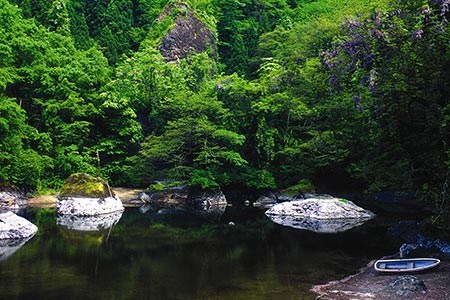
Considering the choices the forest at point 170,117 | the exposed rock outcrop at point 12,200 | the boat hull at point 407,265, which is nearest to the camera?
the boat hull at point 407,265

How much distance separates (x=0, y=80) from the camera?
3052cm

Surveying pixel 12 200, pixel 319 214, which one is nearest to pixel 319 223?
pixel 319 214

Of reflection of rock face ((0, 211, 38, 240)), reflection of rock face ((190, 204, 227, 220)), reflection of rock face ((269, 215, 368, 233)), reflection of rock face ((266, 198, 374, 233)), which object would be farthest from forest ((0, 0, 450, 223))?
reflection of rock face ((0, 211, 38, 240))

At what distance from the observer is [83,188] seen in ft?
91.2

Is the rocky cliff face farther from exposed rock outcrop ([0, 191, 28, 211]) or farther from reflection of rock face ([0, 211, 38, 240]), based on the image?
reflection of rock face ([0, 211, 38, 240])

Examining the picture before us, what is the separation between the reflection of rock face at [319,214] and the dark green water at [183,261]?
1.74 m

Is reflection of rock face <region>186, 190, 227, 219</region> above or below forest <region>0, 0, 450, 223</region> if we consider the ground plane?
below

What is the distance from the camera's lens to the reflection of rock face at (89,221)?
23.1 meters

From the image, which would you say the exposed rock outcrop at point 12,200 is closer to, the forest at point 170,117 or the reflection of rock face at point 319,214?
the forest at point 170,117

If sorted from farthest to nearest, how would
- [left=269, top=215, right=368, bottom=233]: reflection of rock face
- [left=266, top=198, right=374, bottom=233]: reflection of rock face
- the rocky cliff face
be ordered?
the rocky cliff face, [left=266, top=198, right=374, bottom=233]: reflection of rock face, [left=269, top=215, right=368, bottom=233]: reflection of rock face

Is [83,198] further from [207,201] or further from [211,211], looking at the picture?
[207,201]

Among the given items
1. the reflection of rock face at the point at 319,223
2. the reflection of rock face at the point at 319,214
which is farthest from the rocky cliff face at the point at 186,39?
the reflection of rock face at the point at 319,223

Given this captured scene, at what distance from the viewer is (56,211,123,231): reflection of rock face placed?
23.1 meters

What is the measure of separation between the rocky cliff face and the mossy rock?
21.9 m
